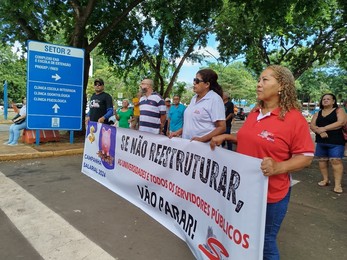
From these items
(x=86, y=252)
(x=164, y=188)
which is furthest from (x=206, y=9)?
(x=86, y=252)

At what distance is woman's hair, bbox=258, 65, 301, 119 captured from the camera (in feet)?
7.31

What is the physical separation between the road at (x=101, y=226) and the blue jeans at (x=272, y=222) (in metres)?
0.94

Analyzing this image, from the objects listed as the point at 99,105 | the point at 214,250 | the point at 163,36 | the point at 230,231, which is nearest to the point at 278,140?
the point at 230,231

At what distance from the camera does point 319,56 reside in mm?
17219

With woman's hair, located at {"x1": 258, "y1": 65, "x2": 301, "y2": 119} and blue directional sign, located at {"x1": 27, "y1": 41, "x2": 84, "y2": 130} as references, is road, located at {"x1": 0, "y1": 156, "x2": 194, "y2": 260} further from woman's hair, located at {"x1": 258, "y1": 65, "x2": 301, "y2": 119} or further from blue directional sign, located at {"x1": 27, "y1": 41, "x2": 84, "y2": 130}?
blue directional sign, located at {"x1": 27, "y1": 41, "x2": 84, "y2": 130}

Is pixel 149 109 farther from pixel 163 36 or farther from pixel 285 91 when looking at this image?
pixel 163 36

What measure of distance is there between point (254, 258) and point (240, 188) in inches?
19.2

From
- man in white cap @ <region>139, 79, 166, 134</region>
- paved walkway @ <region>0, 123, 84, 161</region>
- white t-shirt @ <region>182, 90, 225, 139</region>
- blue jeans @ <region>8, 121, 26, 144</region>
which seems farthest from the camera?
blue jeans @ <region>8, 121, 26, 144</region>

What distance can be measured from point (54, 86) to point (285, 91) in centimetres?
810

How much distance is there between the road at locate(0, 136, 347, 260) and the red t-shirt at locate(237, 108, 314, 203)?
1.29m

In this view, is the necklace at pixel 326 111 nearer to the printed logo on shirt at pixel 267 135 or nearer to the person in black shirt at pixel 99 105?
the printed logo on shirt at pixel 267 135

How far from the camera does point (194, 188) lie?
3111 mm

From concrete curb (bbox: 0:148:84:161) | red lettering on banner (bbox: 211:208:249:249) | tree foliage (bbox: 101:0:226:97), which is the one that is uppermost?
tree foliage (bbox: 101:0:226:97)

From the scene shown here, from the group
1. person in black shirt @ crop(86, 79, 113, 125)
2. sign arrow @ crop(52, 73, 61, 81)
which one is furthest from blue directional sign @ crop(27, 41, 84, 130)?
person in black shirt @ crop(86, 79, 113, 125)
